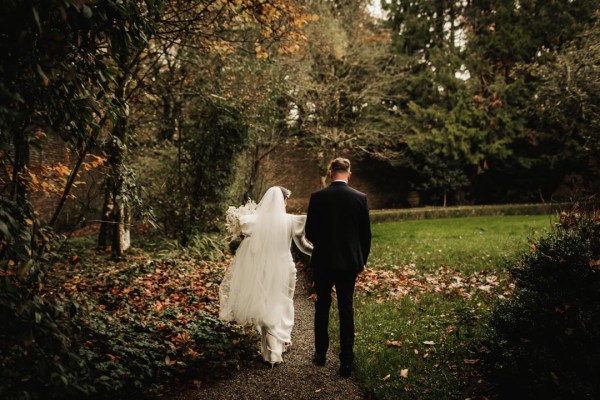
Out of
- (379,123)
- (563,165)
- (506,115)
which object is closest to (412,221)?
(379,123)

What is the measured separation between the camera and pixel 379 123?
67.0ft

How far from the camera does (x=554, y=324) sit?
3.22 m

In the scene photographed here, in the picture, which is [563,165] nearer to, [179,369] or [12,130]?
[179,369]

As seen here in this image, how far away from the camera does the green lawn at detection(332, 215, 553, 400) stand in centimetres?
400

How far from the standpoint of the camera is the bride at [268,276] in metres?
4.54

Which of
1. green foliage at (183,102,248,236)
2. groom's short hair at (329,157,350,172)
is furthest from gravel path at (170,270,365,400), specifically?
green foliage at (183,102,248,236)

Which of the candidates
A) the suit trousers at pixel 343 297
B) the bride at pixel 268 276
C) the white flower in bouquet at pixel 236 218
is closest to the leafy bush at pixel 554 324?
the suit trousers at pixel 343 297

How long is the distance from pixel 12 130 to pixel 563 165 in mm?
24413

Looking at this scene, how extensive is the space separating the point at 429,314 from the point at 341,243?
257 cm

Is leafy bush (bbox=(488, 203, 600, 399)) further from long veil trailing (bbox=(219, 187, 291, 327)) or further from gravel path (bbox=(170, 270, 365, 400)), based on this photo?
long veil trailing (bbox=(219, 187, 291, 327))

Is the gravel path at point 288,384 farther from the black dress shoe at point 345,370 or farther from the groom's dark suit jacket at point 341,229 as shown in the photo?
the groom's dark suit jacket at point 341,229

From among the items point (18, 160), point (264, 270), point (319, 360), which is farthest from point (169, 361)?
point (18, 160)

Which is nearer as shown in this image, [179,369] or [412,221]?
[179,369]

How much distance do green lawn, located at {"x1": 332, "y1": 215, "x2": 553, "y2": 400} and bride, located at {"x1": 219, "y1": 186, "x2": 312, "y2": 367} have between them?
1.05 metres
